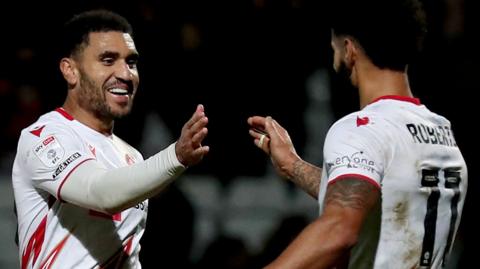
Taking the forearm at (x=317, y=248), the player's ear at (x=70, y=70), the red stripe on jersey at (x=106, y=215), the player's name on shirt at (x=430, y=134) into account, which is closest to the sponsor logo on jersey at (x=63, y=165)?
the red stripe on jersey at (x=106, y=215)

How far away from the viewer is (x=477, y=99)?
7.60 metres

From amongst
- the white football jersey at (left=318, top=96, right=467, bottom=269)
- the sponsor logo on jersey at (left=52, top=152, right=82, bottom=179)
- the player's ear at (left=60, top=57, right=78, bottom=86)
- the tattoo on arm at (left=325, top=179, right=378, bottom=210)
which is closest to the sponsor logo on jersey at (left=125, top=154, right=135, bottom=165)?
the player's ear at (left=60, top=57, right=78, bottom=86)

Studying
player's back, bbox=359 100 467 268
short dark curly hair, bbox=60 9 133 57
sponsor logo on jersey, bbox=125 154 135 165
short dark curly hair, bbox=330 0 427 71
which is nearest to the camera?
player's back, bbox=359 100 467 268

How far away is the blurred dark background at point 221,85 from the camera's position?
7.07m

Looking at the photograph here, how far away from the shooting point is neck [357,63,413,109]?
3711mm

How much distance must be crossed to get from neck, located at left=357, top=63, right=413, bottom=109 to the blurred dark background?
3.45 meters

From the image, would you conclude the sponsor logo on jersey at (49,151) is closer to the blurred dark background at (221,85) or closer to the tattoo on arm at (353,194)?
the tattoo on arm at (353,194)

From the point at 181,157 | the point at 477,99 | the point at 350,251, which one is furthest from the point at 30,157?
the point at 477,99

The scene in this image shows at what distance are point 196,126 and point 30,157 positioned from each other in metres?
0.84

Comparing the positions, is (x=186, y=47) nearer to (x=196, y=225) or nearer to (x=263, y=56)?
(x=263, y=56)

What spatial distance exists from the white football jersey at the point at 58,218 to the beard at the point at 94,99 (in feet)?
0.81

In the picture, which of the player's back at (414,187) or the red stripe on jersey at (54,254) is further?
the red stripe on jersey at (54,254)

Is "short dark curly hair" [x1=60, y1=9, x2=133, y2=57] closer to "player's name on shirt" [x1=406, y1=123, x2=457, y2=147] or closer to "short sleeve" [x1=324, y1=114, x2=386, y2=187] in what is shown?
"short sleeve" [x1=324, y1=114, x2=386, y2=187]

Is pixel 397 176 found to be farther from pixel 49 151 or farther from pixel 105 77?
pixel 105 77
